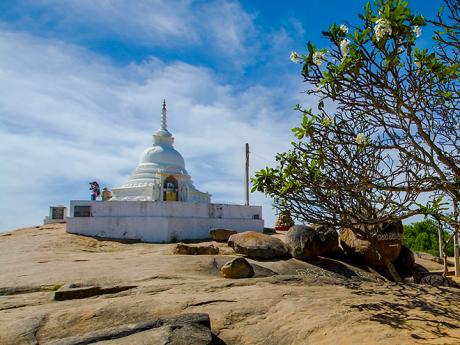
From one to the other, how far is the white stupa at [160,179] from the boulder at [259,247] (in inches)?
466

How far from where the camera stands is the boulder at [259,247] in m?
14.5

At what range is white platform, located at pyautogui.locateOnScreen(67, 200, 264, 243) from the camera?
832 inches

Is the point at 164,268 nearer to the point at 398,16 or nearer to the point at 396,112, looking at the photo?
the point at 396,112

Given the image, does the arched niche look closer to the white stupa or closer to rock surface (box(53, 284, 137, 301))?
the white stupa

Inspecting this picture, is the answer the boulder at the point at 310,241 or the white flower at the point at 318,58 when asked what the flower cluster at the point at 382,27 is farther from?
the boulder at the point at 310,241

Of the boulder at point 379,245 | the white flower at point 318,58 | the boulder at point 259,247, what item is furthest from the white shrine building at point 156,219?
the white flower at point 318,58

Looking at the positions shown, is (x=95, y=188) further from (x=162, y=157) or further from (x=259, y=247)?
(x=259, y=247)

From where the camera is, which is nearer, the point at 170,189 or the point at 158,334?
the point at 158,334

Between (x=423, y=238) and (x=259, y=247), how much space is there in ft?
64.5

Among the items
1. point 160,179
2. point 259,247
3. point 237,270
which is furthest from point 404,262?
point 160,179

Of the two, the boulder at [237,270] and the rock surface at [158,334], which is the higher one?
the boulder at [237,270]

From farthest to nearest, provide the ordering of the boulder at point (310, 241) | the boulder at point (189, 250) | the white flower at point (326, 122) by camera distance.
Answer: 1. the boulder at point (310, 241)
2. the boulder at point (189, 250)
3. the white flower at point (326, 122)

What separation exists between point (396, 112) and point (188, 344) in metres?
3.84

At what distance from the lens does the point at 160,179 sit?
27.2 meters
